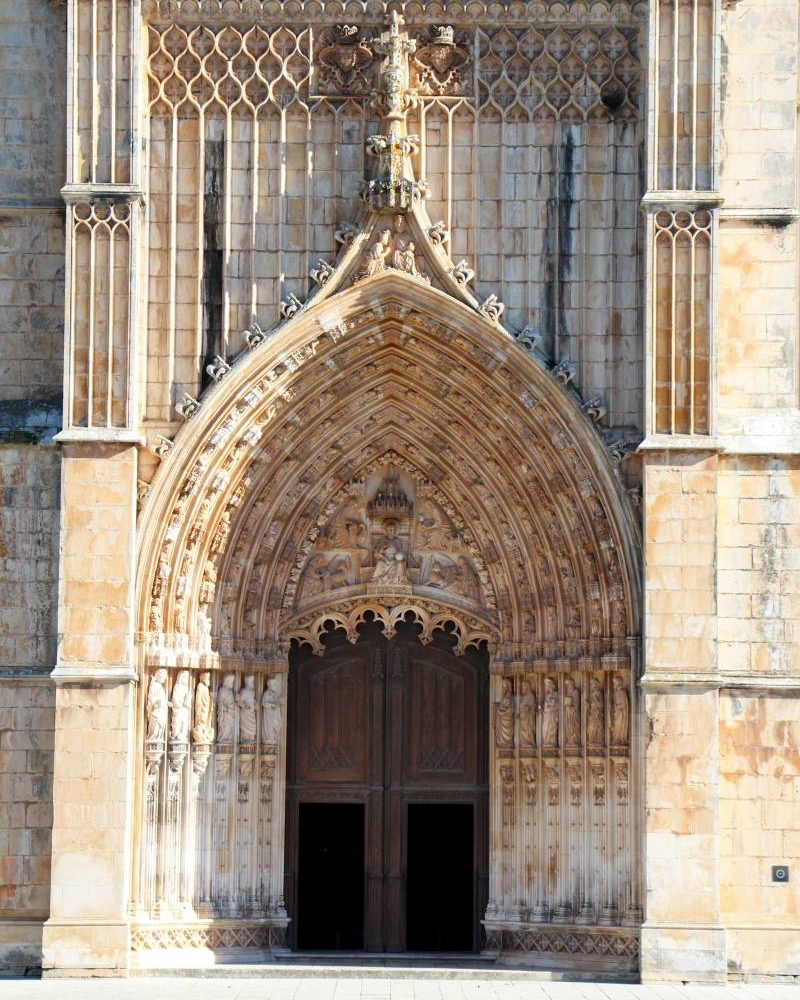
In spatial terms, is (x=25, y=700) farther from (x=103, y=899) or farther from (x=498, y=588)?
(x=498, y=588)

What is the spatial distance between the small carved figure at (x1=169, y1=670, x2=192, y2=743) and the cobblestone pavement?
83.1 inches

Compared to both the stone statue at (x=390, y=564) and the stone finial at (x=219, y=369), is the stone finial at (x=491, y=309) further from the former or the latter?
the stone finial at (x=219, y=369)

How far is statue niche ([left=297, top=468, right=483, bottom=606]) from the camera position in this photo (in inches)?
838

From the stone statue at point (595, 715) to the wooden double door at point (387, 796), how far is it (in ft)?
4.33

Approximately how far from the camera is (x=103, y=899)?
64.7 ft

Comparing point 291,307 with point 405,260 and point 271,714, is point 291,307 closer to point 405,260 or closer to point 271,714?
point 405,260

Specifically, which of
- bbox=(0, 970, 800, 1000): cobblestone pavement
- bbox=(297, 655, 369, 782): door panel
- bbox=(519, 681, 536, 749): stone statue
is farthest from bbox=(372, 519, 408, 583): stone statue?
bbox=(0, 970, 800, 1000): cobblestone pavement

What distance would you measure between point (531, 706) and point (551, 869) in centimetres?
145

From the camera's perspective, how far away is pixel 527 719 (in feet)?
68.4

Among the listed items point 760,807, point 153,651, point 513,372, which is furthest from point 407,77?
point 760,807

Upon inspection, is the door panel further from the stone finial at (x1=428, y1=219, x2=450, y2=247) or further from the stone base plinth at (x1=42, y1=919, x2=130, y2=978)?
the stone finial at (x1=428, y1=219, x2=450, y2=247)

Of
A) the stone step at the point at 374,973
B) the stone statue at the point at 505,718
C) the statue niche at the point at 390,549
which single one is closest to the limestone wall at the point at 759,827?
the stone step at the point at 374,973

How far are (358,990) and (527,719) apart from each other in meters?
3.08

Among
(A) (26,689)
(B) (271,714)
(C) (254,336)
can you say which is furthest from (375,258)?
(A) (26,689)
